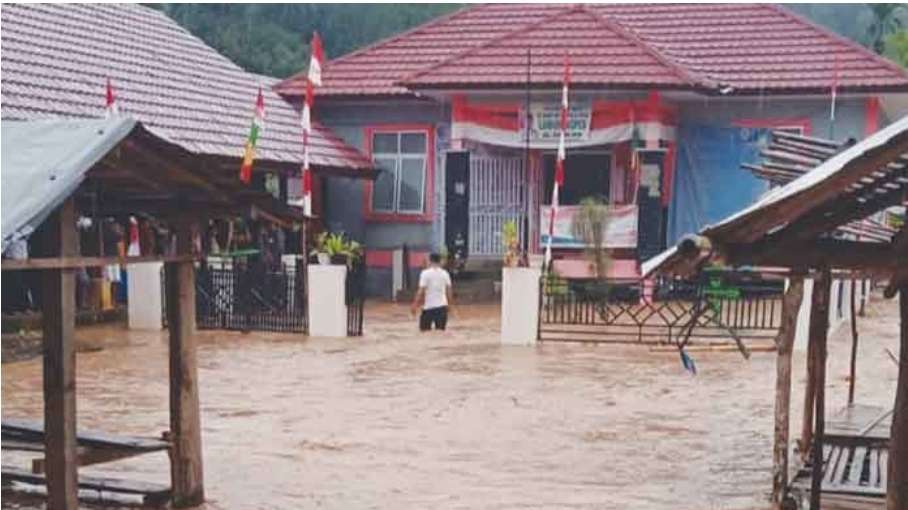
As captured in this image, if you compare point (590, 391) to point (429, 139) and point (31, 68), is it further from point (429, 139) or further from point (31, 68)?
point (429, 139)

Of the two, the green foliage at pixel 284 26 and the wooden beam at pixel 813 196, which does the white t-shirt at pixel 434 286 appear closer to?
the wooden beam at pixel 813 196

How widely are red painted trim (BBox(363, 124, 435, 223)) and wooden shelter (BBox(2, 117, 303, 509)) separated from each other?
1639 centimetres

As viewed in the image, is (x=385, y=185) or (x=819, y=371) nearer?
(x=819, y=371)

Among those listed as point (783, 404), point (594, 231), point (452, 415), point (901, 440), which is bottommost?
point (452, 415)

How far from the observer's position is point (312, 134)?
79.3 ft

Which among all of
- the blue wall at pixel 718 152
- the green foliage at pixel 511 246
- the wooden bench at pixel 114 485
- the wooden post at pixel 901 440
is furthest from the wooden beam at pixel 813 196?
the blue wall at pixel 718 152

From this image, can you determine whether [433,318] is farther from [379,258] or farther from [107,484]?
[107,484]

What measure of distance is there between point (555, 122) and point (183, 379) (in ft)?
50.0

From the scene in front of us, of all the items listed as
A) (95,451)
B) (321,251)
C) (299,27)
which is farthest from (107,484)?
(299,27)

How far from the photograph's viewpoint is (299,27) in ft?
136

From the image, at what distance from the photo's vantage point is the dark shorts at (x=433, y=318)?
59.7ft

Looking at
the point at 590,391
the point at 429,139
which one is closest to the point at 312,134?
the point at 429,139

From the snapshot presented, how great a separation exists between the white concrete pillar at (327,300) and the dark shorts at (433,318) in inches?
50.9

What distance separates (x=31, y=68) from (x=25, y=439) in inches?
473
